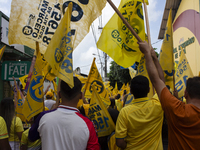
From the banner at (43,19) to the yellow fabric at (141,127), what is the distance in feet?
4.15

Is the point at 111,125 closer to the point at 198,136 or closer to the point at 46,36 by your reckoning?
the point at 198,136

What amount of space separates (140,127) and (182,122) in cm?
68

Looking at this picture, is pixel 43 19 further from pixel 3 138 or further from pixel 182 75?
pixel 182 75

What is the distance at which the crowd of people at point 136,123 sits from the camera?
→ 162 cm

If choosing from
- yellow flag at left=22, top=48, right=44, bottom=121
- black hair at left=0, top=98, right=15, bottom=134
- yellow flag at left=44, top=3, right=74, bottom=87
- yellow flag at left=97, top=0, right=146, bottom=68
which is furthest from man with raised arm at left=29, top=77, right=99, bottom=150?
yellow flag at left=97, top=0, right=146, bottom=68

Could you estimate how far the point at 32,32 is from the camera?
2.62 metres

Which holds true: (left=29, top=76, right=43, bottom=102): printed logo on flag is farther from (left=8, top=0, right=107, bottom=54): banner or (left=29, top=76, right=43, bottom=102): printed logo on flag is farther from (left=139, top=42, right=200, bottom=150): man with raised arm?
(left=139, top=42, right=200, bottom=150): man with raised arm

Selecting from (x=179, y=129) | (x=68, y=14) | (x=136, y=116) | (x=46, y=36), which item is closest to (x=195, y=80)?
(x=179, y=129)

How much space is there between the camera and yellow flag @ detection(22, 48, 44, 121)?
268 centimetres

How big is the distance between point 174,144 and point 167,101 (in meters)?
0.43

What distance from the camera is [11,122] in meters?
3.00

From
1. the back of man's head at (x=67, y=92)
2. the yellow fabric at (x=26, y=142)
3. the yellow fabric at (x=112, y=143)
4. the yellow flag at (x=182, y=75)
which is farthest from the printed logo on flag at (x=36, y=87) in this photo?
the yellow flag at (x=182, y=75)

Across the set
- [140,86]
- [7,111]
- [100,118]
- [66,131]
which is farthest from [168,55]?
[7,111]

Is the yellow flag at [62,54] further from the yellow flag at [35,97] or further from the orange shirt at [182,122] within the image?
the orange shirt at [182,122]
